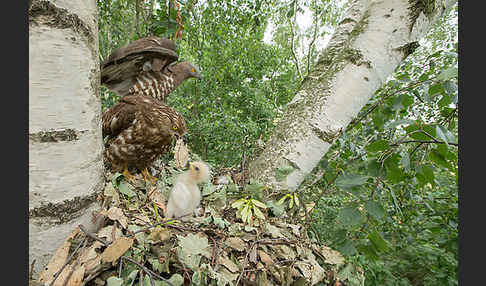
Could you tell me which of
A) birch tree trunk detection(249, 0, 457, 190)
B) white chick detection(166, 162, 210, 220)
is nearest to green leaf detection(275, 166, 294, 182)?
birch tree trunk detection(249, 0, 457, 190)

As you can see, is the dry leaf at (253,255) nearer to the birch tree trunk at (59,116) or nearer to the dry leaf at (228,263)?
the dry leaf at (228,263)

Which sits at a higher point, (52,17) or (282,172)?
(52,17)

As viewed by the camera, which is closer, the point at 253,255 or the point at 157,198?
the point at 253,255

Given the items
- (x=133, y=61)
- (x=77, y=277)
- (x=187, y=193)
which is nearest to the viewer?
(x=77, y=277)

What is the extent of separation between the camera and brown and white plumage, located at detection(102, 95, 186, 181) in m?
1.01

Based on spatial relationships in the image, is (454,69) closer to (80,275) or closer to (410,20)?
(410,20)

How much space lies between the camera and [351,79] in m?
0.82

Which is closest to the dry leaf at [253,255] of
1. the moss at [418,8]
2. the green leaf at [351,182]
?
the green leaf at [351,182]

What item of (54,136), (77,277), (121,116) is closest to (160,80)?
(121,116)

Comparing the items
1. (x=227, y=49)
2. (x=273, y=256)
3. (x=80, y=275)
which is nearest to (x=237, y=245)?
(x=273, y=256)

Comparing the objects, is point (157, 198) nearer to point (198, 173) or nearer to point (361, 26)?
point (198, 173)

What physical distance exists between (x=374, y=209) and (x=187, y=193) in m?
0.68

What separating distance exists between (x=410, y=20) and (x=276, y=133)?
65 centimetres

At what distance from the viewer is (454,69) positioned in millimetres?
611
